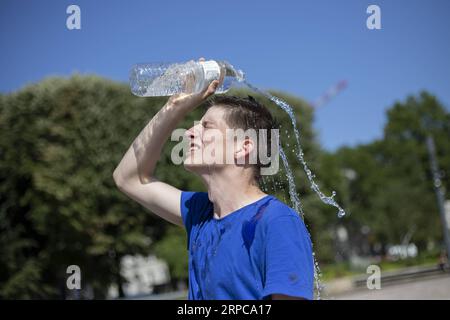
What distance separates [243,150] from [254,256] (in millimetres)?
494

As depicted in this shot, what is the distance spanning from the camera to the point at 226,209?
220 cm

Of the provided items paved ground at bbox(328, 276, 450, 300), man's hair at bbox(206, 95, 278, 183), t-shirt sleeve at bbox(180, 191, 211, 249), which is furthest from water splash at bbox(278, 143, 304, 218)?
paved ground at bbox(328, 276, 450, 300)

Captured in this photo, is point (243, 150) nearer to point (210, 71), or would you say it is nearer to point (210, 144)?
point (210, 144)

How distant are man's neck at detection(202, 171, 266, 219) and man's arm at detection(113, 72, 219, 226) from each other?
0.34 metres

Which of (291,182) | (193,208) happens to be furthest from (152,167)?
(291,182)

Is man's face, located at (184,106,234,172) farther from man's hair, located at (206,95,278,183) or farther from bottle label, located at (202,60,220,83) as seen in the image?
bottle label, located at (202,60,220,83)

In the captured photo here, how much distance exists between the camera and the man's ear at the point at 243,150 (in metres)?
2.23

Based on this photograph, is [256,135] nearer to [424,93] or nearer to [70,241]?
[70,241]

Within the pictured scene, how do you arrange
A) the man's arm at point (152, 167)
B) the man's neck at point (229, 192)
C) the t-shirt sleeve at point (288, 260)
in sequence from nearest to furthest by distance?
the t-shirt sleeve at point (288, 260)
the man's neck at point (229, 192)
the man's arm at point (152, 167)

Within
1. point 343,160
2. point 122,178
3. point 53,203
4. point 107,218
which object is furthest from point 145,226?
point 343,160

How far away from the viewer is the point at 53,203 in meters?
20.8

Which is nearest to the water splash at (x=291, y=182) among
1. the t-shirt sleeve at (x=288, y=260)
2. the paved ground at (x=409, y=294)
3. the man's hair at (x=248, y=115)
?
the man's hair at (x=248, y=115)

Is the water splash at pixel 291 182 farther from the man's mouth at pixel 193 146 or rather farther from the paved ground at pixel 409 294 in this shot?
the paved ground at pixel 409 294
